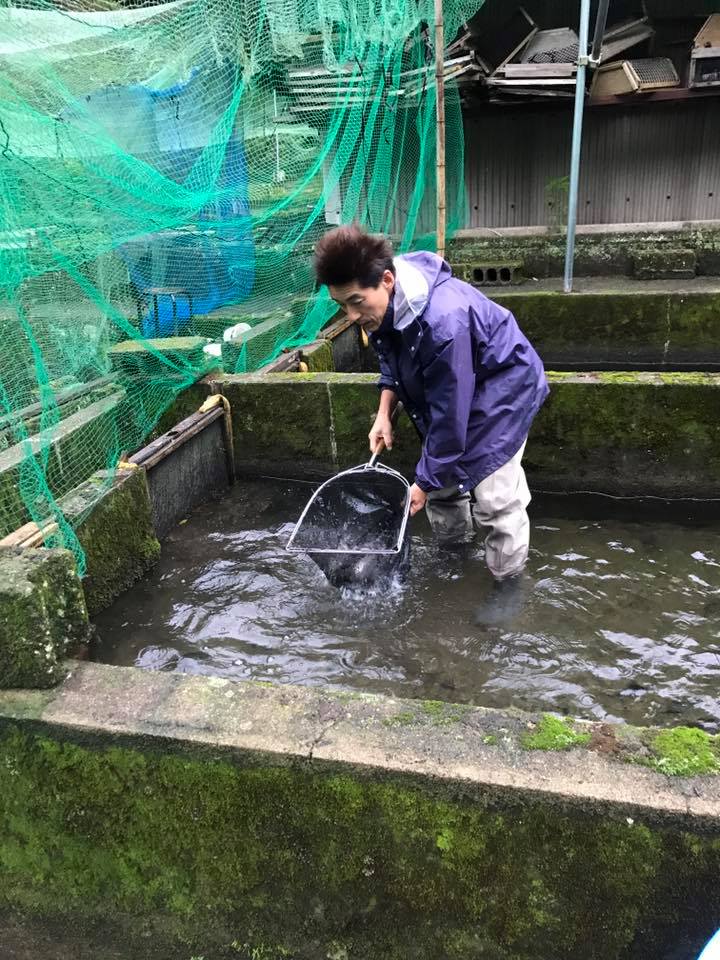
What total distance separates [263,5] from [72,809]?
5990mm

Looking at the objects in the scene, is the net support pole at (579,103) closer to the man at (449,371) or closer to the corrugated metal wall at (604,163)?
the corrugated metal wall at (604,163)

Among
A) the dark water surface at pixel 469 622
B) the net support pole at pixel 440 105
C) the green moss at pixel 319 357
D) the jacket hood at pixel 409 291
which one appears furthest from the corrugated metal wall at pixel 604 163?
the jacket hood at pixel 409 291

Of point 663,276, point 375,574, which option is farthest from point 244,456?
point 663,276

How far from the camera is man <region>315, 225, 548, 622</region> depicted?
2760 mm

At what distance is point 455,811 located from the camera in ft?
5.70

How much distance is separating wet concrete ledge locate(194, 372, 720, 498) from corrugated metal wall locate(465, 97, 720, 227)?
22.6 ft

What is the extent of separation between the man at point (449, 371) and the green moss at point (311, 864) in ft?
5.07

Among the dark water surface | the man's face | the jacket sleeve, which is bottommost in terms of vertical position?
the dark water surface

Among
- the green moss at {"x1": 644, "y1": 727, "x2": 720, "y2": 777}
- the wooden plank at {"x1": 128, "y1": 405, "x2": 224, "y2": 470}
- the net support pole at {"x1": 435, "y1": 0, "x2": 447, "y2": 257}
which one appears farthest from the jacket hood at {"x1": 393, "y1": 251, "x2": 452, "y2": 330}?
the net support pole at {"x1": 435, "y1": 0, "x2": 447, "y2": 257}

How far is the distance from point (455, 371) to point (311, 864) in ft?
5.99

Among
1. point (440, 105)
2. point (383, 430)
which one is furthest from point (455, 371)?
point (440, 105)

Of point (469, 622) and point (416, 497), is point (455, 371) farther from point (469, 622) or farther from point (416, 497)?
point (469, 622)

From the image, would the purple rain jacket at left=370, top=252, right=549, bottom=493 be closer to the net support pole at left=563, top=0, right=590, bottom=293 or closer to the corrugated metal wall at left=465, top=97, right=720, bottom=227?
the net support pole at left=563, top=0, right=590, bottom=293

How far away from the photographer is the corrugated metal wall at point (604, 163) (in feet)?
32.1
